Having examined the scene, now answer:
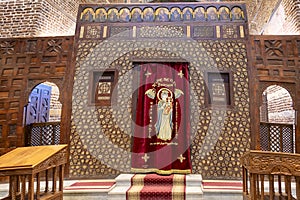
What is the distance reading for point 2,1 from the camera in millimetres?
6891

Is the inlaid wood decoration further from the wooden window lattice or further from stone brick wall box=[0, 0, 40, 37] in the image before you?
stone brick wall box=[0, 0, 40, 37]

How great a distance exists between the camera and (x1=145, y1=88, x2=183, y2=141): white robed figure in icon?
18.0ft

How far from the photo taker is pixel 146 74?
19.0 feet

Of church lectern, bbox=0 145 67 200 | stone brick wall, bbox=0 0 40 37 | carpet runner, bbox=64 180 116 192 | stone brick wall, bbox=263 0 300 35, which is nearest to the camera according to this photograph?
church lectern, bbox=0 145 67 200

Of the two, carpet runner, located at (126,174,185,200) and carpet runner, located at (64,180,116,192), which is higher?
carpet runner, located at (126,174,185,200)

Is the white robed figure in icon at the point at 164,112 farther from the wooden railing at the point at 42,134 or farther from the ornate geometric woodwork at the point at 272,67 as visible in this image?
the wooden railing at the point at 42,134

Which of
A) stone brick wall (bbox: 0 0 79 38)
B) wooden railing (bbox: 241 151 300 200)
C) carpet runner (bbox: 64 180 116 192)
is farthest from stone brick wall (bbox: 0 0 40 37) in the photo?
wooden railing (bbox: 241 151 300 200)

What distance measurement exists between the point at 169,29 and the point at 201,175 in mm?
3367

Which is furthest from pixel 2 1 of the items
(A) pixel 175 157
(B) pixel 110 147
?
(A) pixel 175 157

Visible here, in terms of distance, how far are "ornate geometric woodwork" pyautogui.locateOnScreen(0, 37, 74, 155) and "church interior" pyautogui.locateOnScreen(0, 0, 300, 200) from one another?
0.08 ft

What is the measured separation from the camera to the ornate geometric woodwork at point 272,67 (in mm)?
5562

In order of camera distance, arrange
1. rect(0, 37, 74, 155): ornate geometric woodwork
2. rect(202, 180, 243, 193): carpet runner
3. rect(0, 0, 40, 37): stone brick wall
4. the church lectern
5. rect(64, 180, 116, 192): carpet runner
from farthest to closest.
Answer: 1. rect(0, 0, 40, 37): stone brick wall
2. rect(0, 37, 74, 155): ornate geometric woodwork
3. rect(64, 180, 116, 192): carpet runner
4. rect(202, 180, 243, 193): carpet runner
5. the church lectern

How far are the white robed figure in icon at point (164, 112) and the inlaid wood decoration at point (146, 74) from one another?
437 mm

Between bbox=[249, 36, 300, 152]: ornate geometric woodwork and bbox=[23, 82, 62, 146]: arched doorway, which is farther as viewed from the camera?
bbox=[23, 82, 62, 146]: arched doorway
